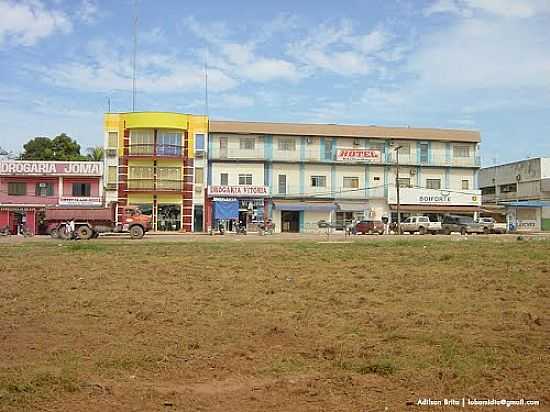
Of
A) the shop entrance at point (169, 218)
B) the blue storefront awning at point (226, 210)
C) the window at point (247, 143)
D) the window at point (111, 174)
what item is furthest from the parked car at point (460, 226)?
the window at point (111, 174)

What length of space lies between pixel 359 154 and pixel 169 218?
70.4ft

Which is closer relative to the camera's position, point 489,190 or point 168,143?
point 168,143

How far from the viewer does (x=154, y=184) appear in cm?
6084

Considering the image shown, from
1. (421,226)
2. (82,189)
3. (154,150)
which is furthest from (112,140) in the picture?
(421,226)

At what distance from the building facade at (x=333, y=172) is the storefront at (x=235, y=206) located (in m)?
0.10

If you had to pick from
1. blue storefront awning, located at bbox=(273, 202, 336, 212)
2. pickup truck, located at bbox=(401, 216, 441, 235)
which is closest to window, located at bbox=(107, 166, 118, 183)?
blue storefront awning, located at bbox=(273, 202, 336, 212)

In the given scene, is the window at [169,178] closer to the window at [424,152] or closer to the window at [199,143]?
the window at [199,143]

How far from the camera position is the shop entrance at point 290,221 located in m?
62.8

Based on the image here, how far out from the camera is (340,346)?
8.29 metres

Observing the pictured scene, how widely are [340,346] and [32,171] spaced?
183 feet

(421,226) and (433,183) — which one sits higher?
(433,183)

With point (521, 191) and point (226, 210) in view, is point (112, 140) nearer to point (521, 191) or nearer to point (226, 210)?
point (226, 210)

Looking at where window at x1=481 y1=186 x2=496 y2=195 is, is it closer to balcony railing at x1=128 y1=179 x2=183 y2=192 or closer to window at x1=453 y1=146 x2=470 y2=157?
window at x1=453 y1=146 x2=470 y2=157

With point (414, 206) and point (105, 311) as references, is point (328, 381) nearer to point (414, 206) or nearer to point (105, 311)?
point (105, 311)
